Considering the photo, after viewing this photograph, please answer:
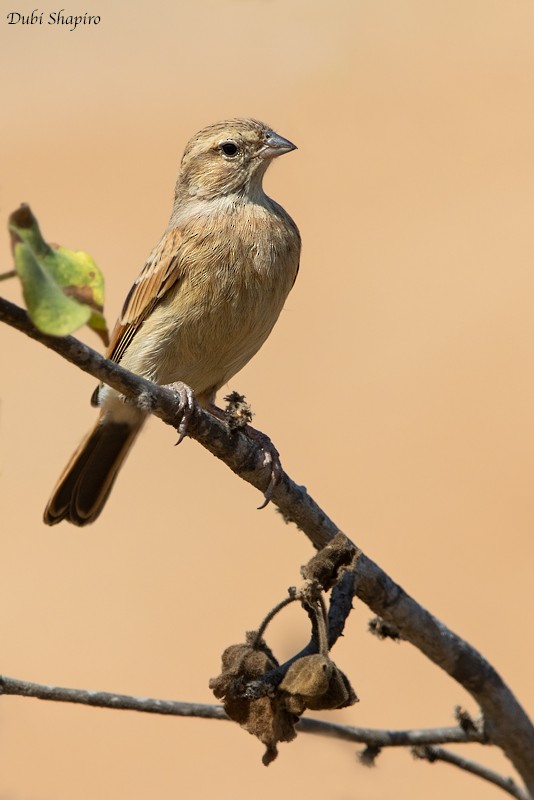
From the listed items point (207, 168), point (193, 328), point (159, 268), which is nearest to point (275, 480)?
point (193, 328)

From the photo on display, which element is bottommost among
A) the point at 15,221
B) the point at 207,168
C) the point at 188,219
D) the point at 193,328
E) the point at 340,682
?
the point at 340,682

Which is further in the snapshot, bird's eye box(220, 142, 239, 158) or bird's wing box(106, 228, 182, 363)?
bird's eye box(220, 142, 239, 158)

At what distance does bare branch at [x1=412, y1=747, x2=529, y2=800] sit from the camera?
3.19 metres

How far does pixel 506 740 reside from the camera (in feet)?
10.0

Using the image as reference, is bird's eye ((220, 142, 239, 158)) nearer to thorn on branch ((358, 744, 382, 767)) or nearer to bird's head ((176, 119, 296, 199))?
bird's head ((176, 119, 296, 199))

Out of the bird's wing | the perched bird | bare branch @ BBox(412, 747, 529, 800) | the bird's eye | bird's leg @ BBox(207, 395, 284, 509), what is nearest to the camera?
bird's leg @ BBox(207, 395, 284, 509)

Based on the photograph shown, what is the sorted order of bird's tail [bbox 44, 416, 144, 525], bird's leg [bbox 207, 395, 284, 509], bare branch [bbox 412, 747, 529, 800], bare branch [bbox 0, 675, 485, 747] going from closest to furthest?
1. bare branch [bbox 0, 675, 485, 747]
2. bird's leg [bbox 207, 395, 284, 509]
3. bare branch [bbox 412, 747, 529, 800]
4. bird's tail [bbox 44, 416, 144, 525]

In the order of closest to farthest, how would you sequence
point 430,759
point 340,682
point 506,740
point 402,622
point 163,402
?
1. point 340,682
2. point 163,402
3. point 402,622
4. point 506,740
5. point 430,759

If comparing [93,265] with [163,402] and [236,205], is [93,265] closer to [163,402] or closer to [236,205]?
[163,402]

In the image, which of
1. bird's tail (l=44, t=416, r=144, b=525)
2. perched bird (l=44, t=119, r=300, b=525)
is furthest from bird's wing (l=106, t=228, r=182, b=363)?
bird's tail (l=44, t=416, r=144, b=525)

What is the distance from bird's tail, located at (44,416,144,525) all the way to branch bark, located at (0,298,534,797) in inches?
75.4

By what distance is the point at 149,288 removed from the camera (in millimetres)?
4285

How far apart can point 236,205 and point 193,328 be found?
2.51ft

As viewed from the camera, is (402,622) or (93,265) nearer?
(93,265)
